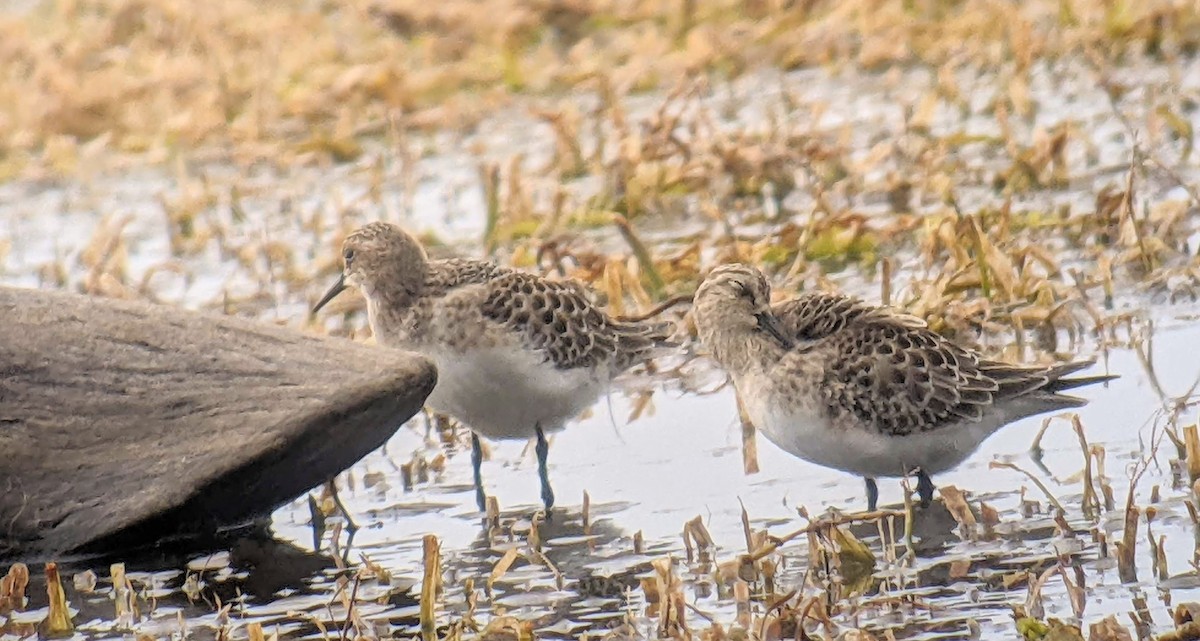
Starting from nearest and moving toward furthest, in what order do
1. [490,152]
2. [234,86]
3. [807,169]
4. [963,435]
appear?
[963,435] → [807,169] → [490,152] → [234,86]

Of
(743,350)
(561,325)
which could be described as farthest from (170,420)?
(743,350)

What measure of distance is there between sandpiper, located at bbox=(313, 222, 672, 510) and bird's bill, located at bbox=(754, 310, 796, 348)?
870 mm

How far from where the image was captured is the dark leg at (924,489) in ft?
21.6

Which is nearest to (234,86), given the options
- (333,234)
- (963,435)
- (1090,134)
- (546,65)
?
(546,65)

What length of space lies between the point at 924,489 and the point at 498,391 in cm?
158

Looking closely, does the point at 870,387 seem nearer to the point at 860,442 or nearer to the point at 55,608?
the point at 860,442

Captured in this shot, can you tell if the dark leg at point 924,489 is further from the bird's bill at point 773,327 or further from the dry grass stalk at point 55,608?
the dry grass stalk at point 55,608

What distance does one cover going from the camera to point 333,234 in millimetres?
11203

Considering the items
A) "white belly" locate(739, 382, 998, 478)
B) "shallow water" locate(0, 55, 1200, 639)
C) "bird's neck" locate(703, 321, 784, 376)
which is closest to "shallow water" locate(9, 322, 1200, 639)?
"shallow water" locate(0, 55, 1200, 639)

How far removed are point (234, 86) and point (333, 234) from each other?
3320mm

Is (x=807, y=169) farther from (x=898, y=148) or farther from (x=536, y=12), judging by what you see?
(x=536, y=12)

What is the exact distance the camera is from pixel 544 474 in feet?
23.1

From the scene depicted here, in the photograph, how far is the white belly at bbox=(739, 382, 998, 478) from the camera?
6473mm

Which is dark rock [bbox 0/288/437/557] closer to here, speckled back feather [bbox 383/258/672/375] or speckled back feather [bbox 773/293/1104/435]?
speckled back feather [bbox 383/258/672/375]
